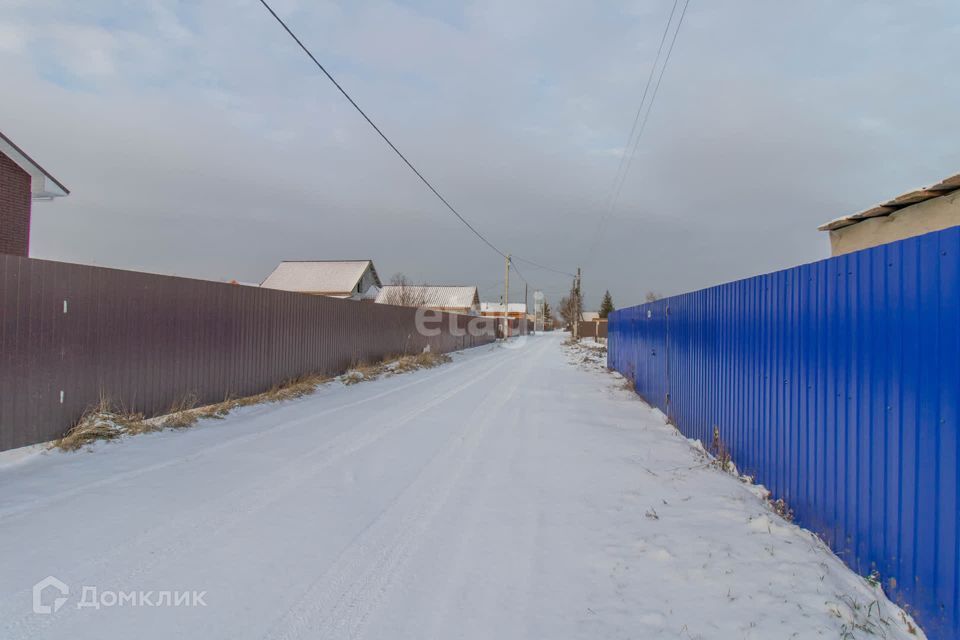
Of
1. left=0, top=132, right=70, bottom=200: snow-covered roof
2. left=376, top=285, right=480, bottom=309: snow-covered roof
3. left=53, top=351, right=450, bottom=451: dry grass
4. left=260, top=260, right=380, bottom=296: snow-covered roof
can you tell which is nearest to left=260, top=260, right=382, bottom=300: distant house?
left=260, top=260, right=380, bottom=296: snow-covered roof

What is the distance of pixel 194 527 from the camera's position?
3.25m

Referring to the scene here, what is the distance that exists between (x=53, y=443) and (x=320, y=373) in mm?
6276

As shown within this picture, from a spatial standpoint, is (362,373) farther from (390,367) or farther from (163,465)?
(163,465)

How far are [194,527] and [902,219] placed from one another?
8.65 m

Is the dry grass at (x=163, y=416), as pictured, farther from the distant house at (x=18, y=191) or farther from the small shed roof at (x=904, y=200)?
the small shed roof at (x=904, y=200)

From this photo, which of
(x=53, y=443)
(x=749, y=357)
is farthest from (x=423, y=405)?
(x=749, y=357)

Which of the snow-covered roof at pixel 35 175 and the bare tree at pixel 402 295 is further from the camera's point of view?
the bare tree at pixel 402 295

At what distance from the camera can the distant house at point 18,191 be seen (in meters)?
12.0

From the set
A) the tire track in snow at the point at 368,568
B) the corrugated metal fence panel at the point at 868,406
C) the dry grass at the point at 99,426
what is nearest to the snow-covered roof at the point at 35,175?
the dry grass at the point at 99,426

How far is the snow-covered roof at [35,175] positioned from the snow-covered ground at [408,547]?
37.7 feet

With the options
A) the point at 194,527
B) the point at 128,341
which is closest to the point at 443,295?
the point at 128,341

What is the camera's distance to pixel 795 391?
142 inches

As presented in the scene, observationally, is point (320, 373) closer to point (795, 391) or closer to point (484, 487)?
point (484, 487)

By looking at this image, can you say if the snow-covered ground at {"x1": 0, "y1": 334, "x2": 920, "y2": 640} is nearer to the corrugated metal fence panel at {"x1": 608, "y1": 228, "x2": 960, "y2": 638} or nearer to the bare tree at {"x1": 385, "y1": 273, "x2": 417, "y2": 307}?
the corrugated metal fence panel at {"x1": 608, "y1": 228, "x2": 960, "y2": 638}
